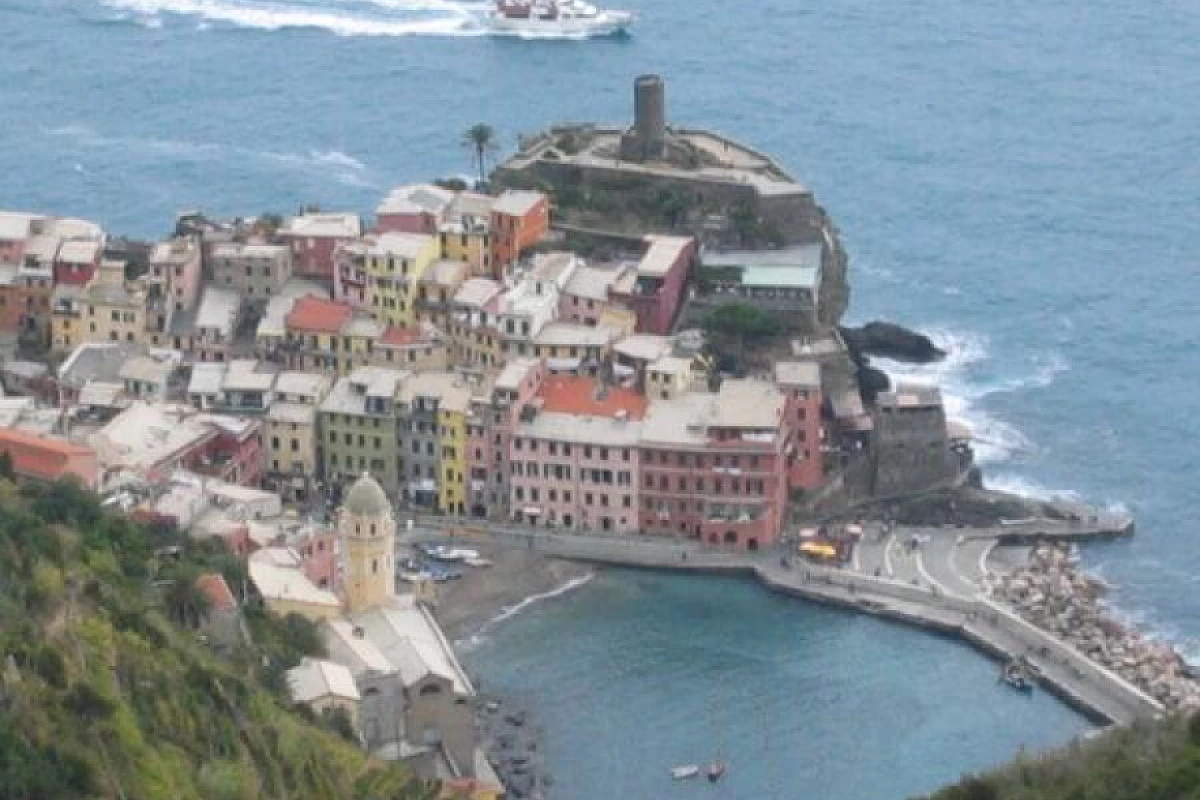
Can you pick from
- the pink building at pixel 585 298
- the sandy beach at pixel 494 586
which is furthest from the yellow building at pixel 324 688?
the pink building at pixel 585 298

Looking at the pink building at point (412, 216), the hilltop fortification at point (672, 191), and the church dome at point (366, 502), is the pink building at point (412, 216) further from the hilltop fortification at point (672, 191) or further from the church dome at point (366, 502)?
the church dome at point (366, 502)

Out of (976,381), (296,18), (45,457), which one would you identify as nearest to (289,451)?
(45,457)

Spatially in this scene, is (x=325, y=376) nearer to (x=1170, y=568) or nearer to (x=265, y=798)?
(x=1170, y=568)

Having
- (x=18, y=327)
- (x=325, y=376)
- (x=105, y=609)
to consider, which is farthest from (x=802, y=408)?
(x=105, y=609)

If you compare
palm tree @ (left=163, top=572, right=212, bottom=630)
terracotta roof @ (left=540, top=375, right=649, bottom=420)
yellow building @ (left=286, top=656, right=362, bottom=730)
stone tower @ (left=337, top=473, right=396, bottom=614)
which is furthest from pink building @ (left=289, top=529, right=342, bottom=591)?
terracotta roof @ (left=540, top=375, right=649, bottom=420)

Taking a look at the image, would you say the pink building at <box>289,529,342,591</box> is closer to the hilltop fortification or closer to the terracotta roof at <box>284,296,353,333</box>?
the terracotta roof at <box>284,296,353,333</box>

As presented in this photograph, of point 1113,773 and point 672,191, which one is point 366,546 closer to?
point 672,191
